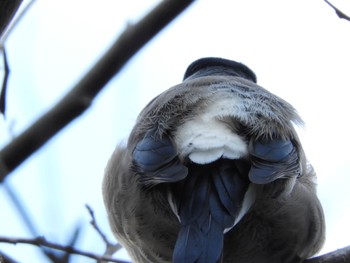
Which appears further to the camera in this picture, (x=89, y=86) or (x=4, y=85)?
(x=4, y=85)

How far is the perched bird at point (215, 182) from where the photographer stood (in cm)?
260

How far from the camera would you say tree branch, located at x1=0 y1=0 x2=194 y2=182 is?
4.92 ft

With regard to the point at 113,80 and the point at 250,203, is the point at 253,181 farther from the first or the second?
the point at 113,80

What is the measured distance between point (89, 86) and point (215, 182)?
122 centimetres

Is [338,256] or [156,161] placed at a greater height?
[156,161]

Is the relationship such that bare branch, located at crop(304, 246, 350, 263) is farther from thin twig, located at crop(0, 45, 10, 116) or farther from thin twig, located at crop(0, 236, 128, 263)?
thin twig, located at crop(0, 45, 10, 116)

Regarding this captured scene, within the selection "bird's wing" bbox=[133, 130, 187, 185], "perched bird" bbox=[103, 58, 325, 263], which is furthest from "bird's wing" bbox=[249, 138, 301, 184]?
"bird's wing" bbox=[133, 130, 187, 185]

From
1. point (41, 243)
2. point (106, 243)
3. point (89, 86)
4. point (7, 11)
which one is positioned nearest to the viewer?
point (7, 11)

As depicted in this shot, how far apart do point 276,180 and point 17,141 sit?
1470mm

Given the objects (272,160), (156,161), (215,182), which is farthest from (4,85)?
(272,160)

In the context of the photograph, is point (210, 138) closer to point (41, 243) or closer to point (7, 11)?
point (41, 243)

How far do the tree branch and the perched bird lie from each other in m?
1.05

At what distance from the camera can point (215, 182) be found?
2635mm

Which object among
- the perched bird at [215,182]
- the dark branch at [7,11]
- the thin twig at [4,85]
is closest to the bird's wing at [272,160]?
the perched bird at [215,182]
